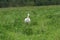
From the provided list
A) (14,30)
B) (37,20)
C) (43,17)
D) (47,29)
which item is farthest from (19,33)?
(43,17)

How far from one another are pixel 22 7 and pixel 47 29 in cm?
408

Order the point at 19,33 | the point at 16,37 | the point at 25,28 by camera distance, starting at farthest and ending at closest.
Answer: the point at 25,28 < the point at 19,33 < the point at 16,37

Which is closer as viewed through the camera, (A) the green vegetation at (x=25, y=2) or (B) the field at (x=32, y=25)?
(B) the field at (x=32, y=25)

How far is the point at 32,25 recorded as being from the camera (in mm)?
8570

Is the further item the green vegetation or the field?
the green vegetation

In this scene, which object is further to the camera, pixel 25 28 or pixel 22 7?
pixel 22 7

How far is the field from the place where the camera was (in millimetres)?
7016

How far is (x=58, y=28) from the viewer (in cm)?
820

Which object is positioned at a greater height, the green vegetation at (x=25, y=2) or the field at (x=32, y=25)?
the field at (x=32, y=25)

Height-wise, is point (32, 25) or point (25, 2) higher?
point (32, 25)

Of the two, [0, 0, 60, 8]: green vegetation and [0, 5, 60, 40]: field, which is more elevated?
[0, 5, 60, 40]: field

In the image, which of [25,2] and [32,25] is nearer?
[32,25]

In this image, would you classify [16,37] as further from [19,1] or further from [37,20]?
[19,1]

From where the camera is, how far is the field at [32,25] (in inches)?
276
